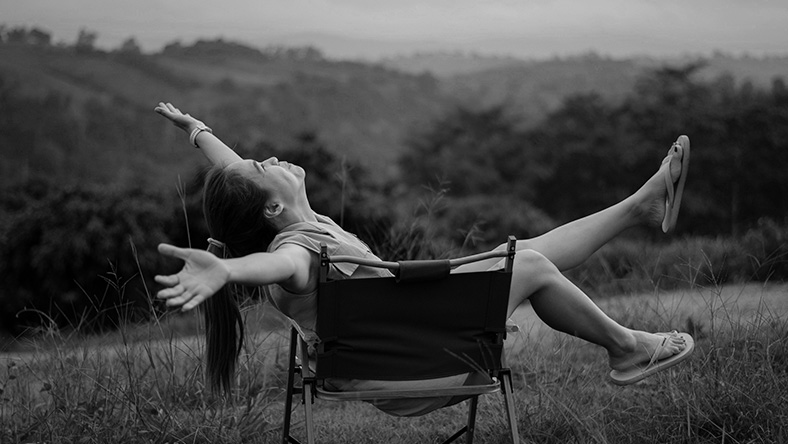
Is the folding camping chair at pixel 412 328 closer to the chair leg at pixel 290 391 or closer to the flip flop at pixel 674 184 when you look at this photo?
the chair leg at pixel 290 391

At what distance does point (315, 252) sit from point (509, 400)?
23.3 inches

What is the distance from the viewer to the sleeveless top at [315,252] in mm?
2100

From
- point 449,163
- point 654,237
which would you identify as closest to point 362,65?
point 449,163

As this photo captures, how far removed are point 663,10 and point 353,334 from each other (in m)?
9.68

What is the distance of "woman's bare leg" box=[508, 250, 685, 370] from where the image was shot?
2.25 m

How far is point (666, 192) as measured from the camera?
261 cm

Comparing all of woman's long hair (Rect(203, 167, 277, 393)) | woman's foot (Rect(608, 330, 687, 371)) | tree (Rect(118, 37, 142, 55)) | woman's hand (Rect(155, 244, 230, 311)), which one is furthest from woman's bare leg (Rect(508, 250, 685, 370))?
tree (Rect(118, 37, 142, 55))

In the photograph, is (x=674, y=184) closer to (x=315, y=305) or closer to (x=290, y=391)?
(x=315, y=305)

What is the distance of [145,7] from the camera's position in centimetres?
972

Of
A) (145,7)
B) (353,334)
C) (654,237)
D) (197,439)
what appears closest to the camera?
(353,334)

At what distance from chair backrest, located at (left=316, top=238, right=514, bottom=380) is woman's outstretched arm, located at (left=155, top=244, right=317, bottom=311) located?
115 millimetres

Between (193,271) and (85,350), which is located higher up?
(193,271)

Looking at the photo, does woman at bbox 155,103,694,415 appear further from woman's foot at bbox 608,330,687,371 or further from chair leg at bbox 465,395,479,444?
chair leg at bbox 465,395,479,444

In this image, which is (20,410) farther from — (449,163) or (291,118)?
(449,163)
